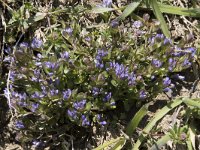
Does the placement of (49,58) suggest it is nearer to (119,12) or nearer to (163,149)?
(119,12)

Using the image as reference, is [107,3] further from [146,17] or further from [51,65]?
[51,65]

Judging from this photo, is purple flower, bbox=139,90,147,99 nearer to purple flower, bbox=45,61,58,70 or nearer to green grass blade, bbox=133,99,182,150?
green grass blade, bbox=133,99,182,150

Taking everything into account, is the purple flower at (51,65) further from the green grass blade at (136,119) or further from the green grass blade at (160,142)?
the green grass blade at (160,142)

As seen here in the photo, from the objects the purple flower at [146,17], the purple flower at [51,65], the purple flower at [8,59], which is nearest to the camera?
the purple flower at [51,65]

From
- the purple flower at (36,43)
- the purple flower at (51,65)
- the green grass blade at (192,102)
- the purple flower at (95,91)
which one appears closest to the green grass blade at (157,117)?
the green grass blade at (192,102)

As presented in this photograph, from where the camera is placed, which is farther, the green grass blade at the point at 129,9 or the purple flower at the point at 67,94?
the green grass blade at the point at 129,9

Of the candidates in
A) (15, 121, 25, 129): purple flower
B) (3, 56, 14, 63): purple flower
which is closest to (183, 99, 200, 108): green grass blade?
(15, 121, 25, 129): purple flower

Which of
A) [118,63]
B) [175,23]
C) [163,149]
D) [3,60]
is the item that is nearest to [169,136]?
[163,149]

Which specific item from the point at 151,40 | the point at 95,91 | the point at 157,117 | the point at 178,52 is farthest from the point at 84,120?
the point at 178,52
